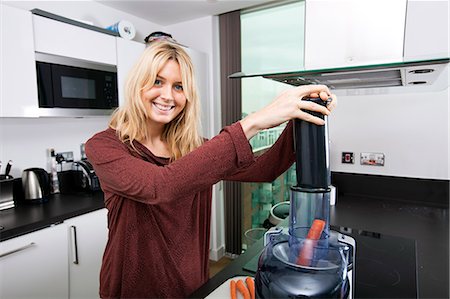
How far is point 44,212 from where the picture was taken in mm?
1687

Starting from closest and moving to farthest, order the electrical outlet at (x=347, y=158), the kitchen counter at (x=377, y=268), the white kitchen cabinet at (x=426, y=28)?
1. the white kitchen cabinet at (x=426, y=28)
2. the kitchen counter at (x=377, y=268)
3. the electrical outlet at (x=347, y=158)

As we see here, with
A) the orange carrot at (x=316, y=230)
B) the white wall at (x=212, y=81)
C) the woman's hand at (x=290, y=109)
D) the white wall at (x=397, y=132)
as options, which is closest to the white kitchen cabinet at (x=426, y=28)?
the woman's hand at (x=290, y=109)

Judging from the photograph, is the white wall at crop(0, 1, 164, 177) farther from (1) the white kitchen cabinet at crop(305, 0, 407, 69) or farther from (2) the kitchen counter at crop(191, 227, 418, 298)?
(1) the white kitchen cabinet at crop(305, 0, 407, 69)

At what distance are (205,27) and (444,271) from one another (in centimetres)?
255

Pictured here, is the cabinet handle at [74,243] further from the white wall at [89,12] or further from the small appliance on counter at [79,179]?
the white wall at [89,12]

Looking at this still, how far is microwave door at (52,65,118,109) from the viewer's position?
1851 mm

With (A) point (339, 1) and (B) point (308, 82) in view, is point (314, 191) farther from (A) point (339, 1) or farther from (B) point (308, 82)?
(A) point (339, 1)

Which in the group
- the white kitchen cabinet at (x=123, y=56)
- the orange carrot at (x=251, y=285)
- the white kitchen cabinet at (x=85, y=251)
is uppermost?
the white kitchen cabinet at (x=123, y=56)

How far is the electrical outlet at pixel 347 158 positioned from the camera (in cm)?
193

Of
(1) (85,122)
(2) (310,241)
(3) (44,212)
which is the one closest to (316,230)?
(2) (310,241)

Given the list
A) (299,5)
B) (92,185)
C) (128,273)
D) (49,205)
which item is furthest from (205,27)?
(128,273)

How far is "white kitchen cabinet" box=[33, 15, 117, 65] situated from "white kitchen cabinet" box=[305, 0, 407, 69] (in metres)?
1.51

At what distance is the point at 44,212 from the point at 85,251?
0.32 metres

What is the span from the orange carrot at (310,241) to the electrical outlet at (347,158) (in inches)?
59.2
